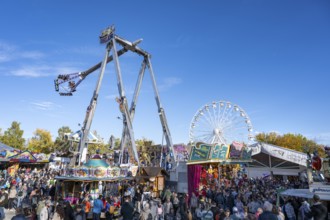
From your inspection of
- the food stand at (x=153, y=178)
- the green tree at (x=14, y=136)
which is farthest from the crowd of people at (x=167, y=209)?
the green tree at (x=14, y=136)

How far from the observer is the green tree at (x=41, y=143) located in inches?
2692

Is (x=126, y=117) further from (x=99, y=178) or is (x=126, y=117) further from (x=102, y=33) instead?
(x=102, y=33)

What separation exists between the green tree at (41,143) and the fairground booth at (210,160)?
57.5 metres

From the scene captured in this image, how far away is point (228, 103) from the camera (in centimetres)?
3022

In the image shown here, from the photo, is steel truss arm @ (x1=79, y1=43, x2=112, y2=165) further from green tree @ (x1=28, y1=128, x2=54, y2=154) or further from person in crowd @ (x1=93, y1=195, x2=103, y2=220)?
green tree @ (x1=28, y1=128, x2=54, y2=154)

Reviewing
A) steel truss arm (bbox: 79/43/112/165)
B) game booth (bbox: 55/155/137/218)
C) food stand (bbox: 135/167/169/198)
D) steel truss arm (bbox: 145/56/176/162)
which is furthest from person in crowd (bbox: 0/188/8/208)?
steel truss arm (bbox: 145/56/176/162)

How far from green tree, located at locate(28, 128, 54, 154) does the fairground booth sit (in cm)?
5749

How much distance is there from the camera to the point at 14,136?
210 feet

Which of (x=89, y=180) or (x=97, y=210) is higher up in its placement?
(x=89, y=180)

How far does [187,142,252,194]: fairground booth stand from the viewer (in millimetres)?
20423

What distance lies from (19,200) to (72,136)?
10747mm

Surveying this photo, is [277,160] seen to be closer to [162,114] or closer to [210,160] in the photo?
[210,160]

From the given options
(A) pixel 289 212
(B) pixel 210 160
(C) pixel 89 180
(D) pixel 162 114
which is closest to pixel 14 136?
(D) pixel 162 114

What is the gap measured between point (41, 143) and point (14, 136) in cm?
755
